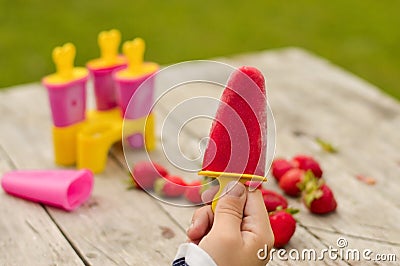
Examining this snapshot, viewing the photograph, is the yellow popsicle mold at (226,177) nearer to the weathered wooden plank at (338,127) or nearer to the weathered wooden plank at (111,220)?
the weathered wooden plank at (111,220)

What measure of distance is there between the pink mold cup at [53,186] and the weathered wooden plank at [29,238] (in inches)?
0.8

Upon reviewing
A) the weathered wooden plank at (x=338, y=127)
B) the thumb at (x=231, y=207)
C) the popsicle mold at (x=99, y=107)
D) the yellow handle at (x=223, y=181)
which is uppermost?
the yellow handle at (x=223, y=181)

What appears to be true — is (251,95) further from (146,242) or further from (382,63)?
(382,63)

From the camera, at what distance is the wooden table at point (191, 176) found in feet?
4.42

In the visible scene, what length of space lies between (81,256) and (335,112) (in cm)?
87

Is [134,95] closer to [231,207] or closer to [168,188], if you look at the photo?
[168,188]

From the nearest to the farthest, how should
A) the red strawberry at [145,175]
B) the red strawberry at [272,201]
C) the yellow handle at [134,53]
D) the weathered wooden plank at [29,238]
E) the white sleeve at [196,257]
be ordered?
the white sleeve at [196,257]
the weathered wooden plank at [29,238]
the red strawberry at [272,201]
the red strawberry at [145,175]
the yellow handle at [134,53]

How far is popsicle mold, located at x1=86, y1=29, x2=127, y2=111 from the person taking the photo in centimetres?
171

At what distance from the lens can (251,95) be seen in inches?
43.9

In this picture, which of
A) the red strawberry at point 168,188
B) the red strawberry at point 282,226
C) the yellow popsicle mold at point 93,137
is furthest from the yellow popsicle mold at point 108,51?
the red strawberry at point 282,226

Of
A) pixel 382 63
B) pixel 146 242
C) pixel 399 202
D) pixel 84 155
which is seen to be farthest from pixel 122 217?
pixel 382 63

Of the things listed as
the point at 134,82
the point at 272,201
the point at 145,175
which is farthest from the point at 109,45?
the point at 272,201

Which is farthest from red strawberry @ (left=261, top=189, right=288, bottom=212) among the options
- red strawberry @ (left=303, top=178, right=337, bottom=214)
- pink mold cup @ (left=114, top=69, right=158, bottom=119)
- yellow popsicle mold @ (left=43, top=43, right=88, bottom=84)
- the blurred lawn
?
the blurred lawn

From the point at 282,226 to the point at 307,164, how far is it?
27 cm
